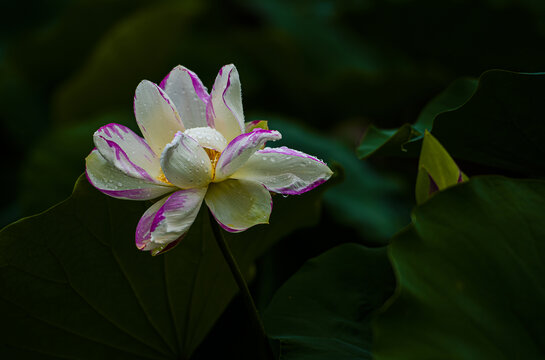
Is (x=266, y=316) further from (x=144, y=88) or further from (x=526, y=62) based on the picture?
(x=526, y=62)

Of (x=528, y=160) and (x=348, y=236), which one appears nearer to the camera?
(x=528, y=160)

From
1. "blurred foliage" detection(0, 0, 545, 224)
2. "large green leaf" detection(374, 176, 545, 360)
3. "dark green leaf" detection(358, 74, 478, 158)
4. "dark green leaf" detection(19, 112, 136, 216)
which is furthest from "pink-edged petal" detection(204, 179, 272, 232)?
"blurred foliage" detection(0, 0, 545, 224)

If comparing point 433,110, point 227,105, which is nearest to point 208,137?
point 227,105

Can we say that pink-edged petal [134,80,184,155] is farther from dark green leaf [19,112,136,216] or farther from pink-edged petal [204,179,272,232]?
dark green leaf [19,112,136,216]

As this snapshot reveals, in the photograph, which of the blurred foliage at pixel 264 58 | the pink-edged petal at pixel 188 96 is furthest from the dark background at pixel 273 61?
the pink-edged petal at pixel 188 96

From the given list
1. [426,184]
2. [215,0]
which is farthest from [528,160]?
[215,0]

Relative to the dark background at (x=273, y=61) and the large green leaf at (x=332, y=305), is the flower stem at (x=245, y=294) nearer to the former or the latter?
the large green leaf at (x=332, y=305)
